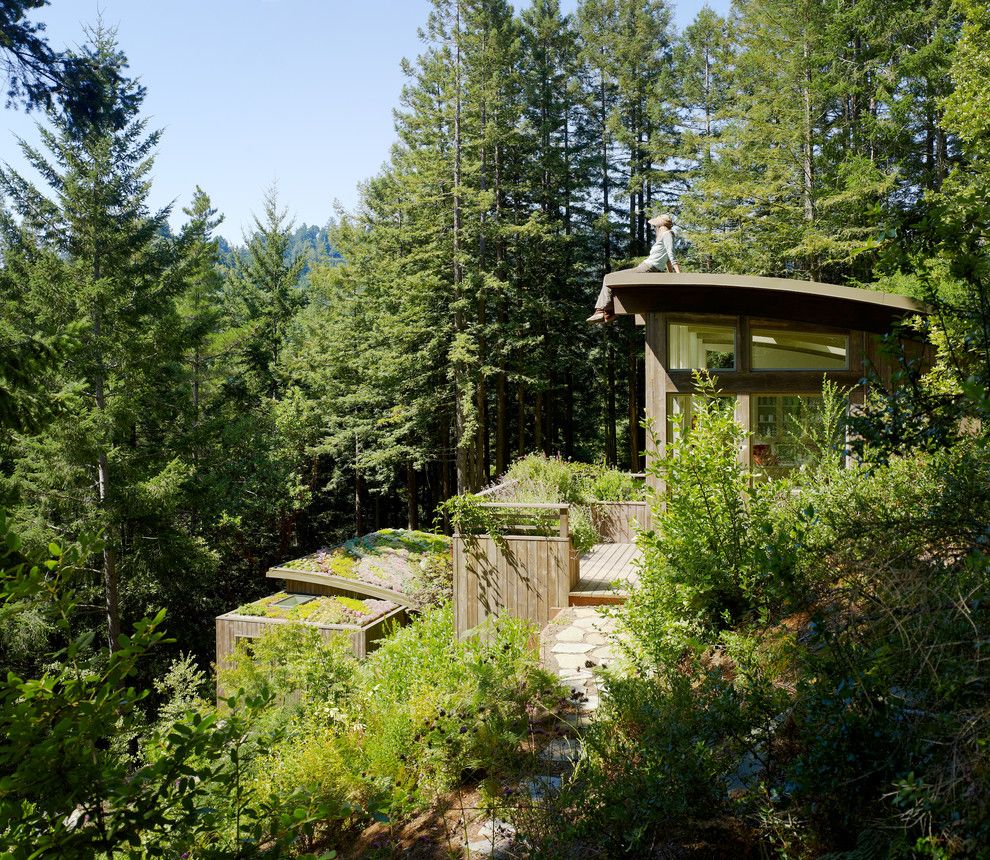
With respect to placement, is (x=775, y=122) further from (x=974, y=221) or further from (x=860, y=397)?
(x=974, y=221)

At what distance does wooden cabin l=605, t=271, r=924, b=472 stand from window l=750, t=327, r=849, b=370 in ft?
0.04

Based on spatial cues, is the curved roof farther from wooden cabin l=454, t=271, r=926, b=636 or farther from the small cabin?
the small cabin

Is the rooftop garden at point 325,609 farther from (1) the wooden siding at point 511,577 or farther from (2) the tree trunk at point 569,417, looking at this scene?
(2) the tree trunk at point 569,417

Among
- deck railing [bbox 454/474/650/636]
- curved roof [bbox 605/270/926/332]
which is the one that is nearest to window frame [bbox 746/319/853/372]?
curved roof [bbox 605/270/926/332]

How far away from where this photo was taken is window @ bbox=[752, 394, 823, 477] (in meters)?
8.91

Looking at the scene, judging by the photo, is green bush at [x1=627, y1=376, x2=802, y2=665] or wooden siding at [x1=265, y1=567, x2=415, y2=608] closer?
green bush at [x1=627, y1=376, x2=802, y2=665]

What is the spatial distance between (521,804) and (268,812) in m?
1.75

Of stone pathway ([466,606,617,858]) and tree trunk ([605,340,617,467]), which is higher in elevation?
tree trunk ([605,340,617,467])

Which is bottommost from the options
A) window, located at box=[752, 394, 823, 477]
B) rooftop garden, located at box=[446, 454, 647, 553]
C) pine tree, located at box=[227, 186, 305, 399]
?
rooftop garden, located at box=[446, 454, 647, 553]

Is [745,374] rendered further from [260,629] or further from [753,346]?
[260,629]

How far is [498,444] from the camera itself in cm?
2011

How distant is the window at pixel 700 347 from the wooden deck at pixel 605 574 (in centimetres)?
270

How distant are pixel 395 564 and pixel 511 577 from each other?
231 inches

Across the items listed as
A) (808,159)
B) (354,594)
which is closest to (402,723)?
(354,594)
